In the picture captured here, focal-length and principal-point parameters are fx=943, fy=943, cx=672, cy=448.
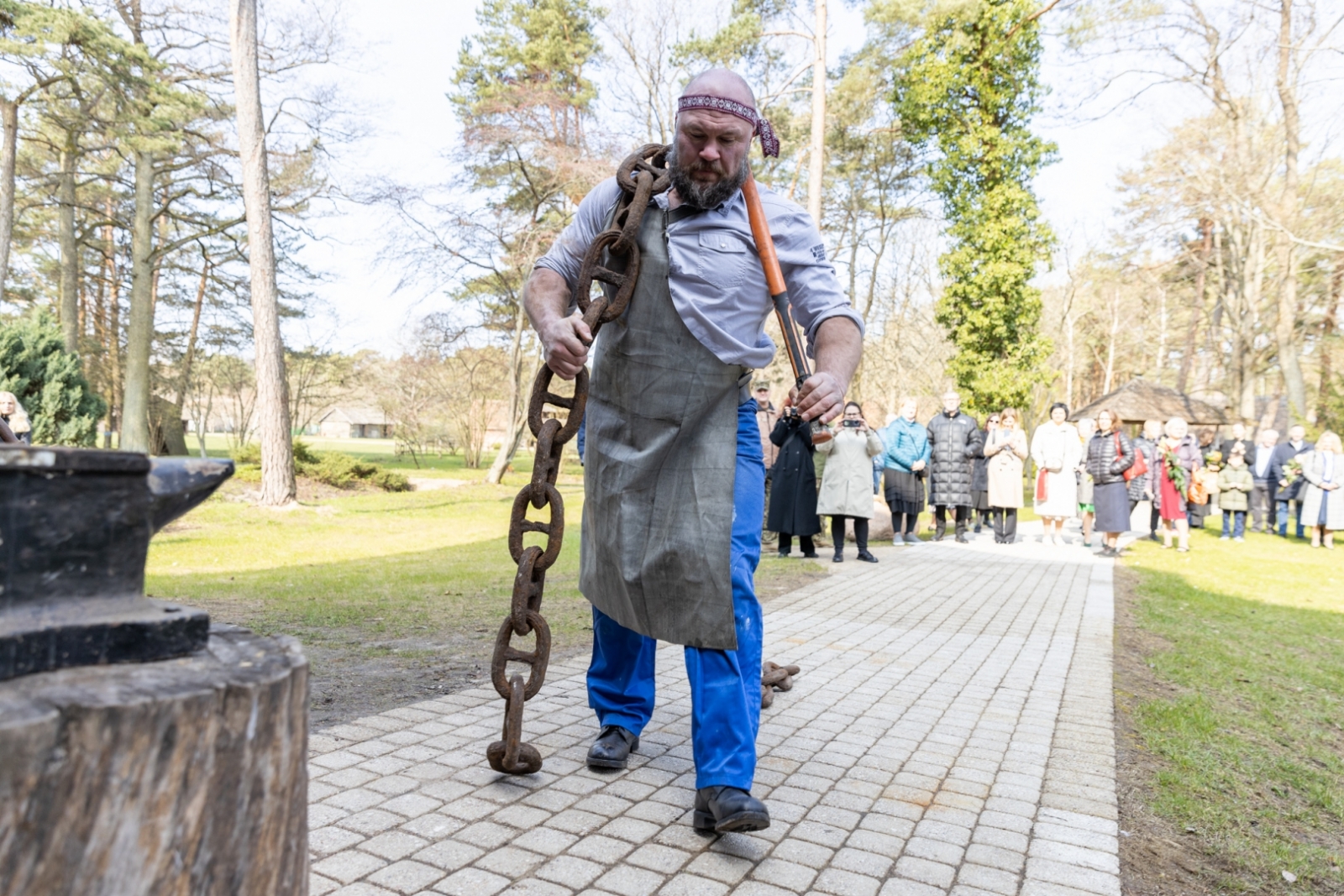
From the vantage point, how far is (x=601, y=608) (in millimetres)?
3197

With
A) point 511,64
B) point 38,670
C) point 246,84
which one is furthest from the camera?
point 511,64

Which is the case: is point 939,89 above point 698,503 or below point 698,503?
above

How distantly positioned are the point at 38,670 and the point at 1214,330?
4257 cm

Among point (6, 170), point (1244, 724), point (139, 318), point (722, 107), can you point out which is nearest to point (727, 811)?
point (722, 107)

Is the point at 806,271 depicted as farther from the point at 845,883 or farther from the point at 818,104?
the point at 818,104

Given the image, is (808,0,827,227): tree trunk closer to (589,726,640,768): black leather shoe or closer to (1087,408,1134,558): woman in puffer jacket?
(1087,408,1134,558): woman in puffer jacket

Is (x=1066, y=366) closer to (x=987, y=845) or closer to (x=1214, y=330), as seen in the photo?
(x=1214, y=330)

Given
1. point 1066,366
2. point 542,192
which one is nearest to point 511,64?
point 542,192

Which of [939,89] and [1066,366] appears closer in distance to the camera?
[939,89]

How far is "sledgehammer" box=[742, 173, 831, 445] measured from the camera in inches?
115

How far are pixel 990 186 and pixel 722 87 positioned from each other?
63.6 feet

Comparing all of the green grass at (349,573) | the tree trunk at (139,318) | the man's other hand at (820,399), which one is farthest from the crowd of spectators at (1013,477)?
the tree trunk at (139,318)

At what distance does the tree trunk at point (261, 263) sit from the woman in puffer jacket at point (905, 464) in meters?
9.16

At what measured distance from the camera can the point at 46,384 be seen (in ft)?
50.8
